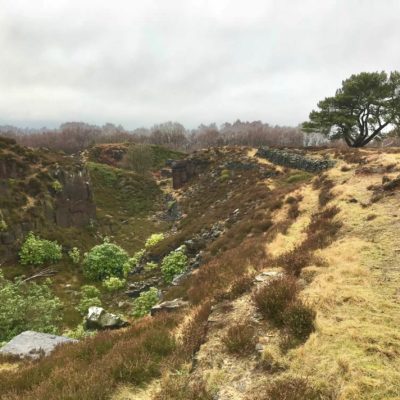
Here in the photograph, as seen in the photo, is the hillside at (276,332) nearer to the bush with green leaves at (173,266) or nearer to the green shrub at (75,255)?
the bush with green leaves at (173,266)

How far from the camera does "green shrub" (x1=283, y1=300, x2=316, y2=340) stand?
7641mm

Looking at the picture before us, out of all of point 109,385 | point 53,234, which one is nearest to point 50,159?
point 53,234

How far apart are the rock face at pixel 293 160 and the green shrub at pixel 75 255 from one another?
1078 inches

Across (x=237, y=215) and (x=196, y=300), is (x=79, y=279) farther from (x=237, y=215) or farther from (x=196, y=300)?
(x=196, y=300)

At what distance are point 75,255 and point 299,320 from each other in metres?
26.3

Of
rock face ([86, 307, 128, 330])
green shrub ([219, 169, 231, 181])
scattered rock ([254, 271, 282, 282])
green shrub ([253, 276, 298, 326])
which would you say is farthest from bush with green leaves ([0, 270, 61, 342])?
green shrub ([219, 169, 231, 181])

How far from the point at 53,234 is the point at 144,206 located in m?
32.6

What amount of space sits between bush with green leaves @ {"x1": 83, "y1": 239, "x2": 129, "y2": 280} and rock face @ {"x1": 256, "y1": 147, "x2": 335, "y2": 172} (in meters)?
24.6

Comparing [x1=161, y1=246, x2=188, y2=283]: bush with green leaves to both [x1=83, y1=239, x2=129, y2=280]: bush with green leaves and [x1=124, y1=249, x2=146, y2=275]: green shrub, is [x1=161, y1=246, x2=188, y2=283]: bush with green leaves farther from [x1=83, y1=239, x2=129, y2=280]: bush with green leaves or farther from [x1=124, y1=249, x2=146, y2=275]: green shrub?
[x1=83, y1=239, x2=129, y2=280]: bush with green leaves

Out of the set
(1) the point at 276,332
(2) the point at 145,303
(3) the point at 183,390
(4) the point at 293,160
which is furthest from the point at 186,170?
(3) the point at 183,390

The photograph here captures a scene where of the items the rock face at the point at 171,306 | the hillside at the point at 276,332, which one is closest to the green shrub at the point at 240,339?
the hillside at the point at 276,332

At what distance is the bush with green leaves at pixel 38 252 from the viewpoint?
2841cm

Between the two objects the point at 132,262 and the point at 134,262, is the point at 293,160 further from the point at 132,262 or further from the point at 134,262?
the point at 132,262

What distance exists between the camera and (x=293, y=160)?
1875 inches
